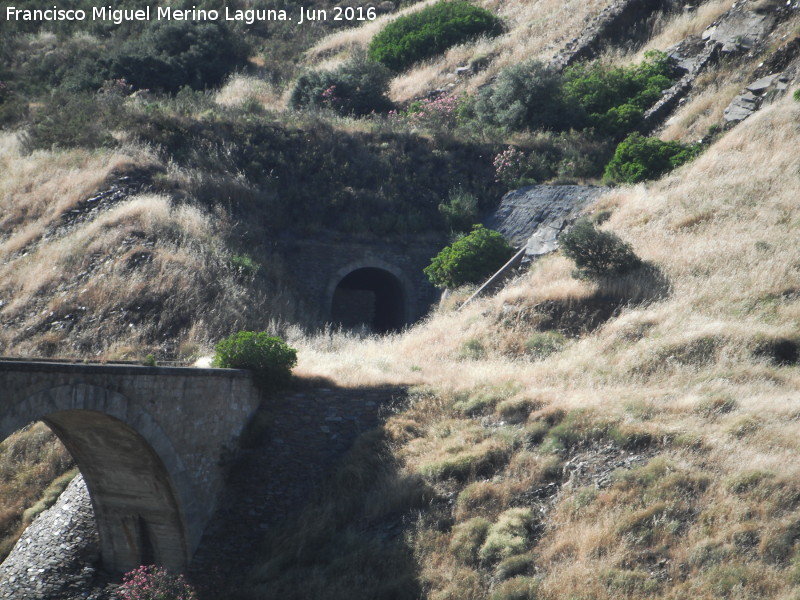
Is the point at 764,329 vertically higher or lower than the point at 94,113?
lower

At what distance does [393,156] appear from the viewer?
30328mm

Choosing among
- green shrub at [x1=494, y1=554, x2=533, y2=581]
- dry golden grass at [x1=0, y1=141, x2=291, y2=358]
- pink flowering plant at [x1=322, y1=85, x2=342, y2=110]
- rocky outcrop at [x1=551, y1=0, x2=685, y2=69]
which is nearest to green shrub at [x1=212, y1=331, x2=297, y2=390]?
dry golden grass at [x1=0, y1=141, x2=291, y2=358]

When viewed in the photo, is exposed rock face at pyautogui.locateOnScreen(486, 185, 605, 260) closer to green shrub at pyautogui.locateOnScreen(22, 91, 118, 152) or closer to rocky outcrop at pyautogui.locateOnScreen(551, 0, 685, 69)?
rocky outcrop at pyautogui.locateOnScreen(551, 0, 685, 69)

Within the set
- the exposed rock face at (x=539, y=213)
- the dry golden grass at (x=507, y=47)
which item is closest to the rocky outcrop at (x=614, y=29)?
the dry golden grass at (x=507, y=47)

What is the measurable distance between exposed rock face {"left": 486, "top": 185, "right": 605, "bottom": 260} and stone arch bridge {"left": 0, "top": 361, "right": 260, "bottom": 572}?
11.2 meters

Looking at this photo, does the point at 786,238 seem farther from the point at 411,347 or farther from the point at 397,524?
the point at 397,524

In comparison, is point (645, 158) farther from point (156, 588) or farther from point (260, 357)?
point (156, 588)

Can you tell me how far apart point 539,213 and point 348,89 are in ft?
39.9

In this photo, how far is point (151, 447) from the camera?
14.3 metres

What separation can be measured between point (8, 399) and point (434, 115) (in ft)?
81.9

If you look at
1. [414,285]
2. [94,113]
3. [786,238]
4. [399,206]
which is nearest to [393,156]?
[399,206]

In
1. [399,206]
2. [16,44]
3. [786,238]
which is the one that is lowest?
[786,238]

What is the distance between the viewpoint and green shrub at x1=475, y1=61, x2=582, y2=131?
3203cm

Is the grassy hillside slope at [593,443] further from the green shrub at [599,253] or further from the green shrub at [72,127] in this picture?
the green shrub at [72,127]
